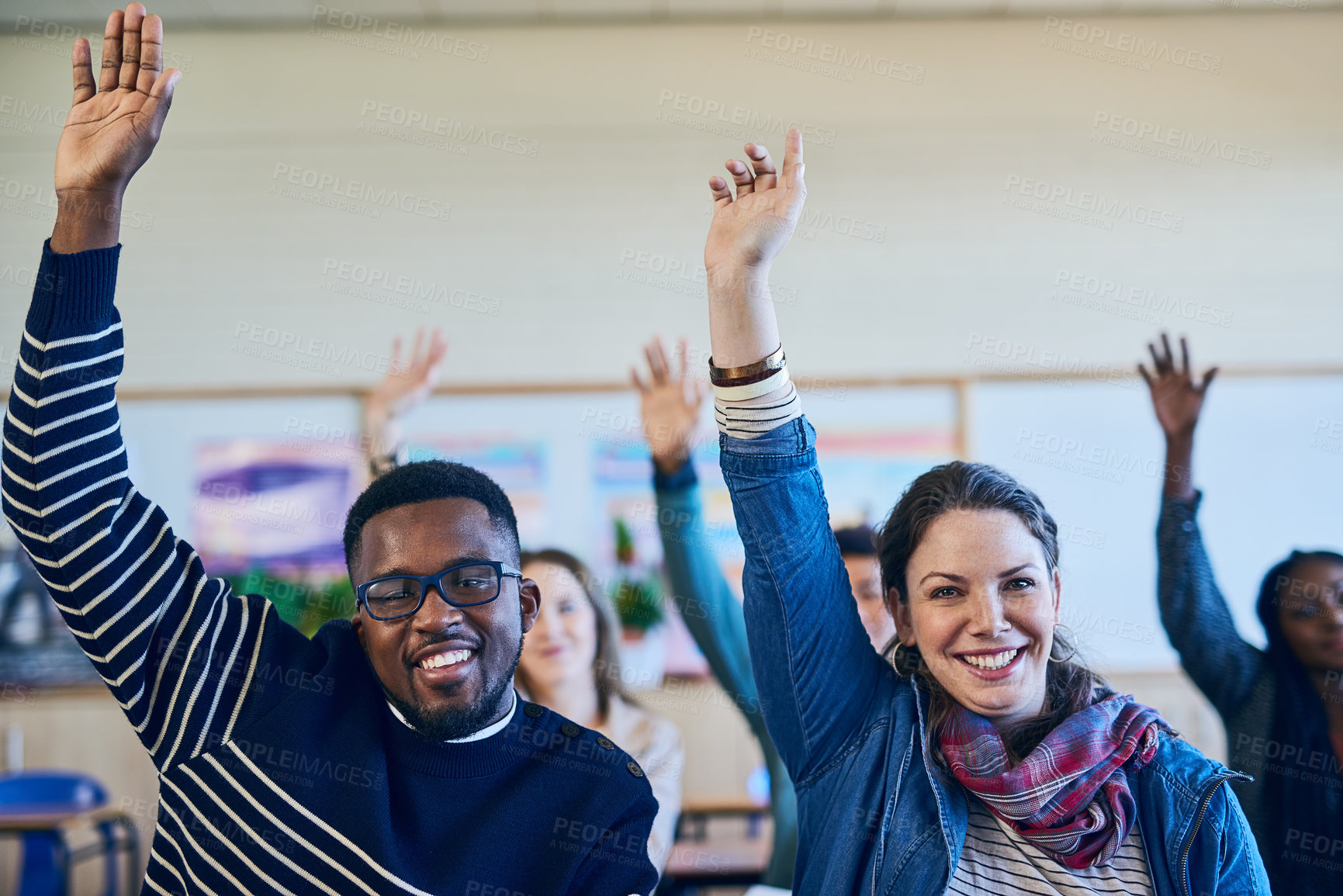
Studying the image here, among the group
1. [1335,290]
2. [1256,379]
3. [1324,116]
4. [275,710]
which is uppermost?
[1324,116]

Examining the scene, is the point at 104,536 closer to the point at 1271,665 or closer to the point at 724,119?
the point at 1271,665

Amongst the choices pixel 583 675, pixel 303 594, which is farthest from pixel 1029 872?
pixel 303 594

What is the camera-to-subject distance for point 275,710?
1.21 meters

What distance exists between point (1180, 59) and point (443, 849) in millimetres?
4453

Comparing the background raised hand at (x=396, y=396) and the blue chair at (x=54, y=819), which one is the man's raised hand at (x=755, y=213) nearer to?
the background raised hand at (x=396, y=396)

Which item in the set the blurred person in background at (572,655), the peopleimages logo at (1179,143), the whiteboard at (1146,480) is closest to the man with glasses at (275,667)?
the blurred person in background at (572,655)

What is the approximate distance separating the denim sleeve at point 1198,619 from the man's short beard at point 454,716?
1.51 metres

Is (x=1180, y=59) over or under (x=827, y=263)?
over

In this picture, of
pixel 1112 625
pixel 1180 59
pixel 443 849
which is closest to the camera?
pixel 443 849

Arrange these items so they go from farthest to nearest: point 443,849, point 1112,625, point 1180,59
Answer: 1. point 1180,59
2. point 1112,625
3. point 443,849

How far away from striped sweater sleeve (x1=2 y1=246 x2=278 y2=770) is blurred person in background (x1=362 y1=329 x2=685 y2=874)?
1.10 m

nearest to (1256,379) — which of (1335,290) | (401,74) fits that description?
(1335,290)

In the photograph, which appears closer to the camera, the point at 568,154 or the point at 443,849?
the point at 443,849

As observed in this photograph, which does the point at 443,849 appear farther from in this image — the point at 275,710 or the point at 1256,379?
the point at 1256,379
